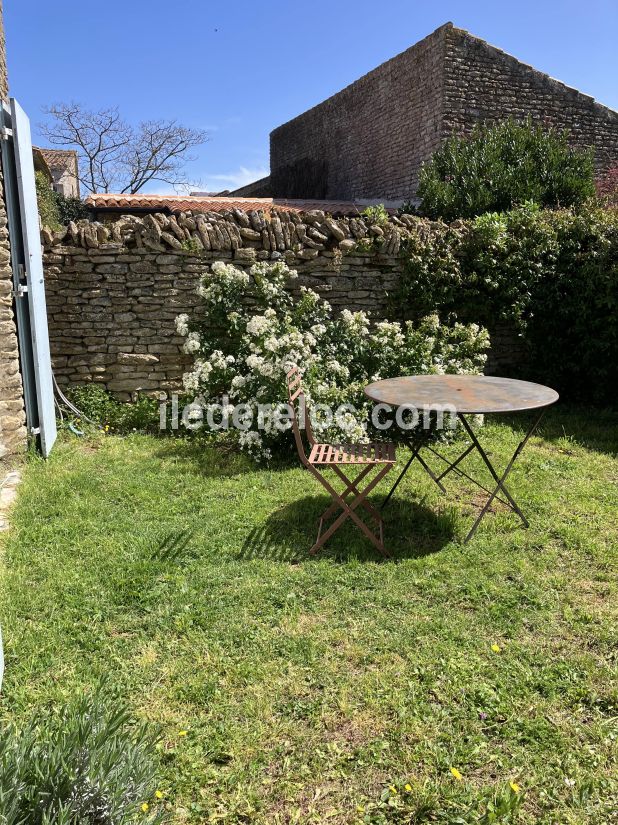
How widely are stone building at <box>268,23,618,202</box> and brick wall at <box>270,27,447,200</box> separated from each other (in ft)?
0.07

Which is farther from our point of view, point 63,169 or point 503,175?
point 63,169

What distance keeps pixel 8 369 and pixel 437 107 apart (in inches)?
397

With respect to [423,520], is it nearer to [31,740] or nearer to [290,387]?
[290,387]

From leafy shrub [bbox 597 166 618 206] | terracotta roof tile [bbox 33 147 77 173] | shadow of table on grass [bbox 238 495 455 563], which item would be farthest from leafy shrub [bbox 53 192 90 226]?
shadow of table on grass [bbox 238 495 455 563]

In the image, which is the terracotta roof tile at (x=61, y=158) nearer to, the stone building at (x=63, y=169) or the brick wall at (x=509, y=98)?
the stone building at (x=63, y=169)

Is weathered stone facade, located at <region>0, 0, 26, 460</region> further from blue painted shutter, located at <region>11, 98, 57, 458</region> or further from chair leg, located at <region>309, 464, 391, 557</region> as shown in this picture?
chair leg, located at <region>309, 464, 391, 557</region>

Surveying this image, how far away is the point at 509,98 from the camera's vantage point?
11.8 m

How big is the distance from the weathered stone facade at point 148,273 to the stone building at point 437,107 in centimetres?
666

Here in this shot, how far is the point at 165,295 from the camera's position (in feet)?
20.7

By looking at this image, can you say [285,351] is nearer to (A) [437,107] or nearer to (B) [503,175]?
(B) [503,175]

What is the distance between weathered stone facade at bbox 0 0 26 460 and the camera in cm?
489

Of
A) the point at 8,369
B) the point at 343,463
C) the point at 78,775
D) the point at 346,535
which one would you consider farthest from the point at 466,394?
the point at 8,369

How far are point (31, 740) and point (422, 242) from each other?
6.38 metres

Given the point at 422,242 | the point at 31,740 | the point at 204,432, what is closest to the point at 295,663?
the point at 31,740
